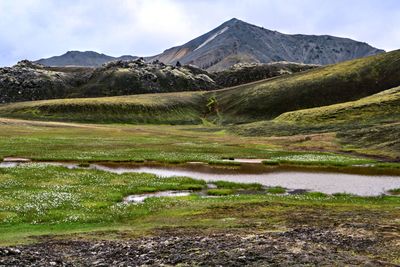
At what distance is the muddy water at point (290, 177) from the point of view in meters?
44.7

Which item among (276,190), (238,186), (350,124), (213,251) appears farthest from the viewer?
(350,124)

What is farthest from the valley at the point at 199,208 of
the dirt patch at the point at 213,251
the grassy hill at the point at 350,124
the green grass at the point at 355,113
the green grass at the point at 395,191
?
the green grass at the point at 355,113

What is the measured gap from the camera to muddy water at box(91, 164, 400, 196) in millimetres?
44656

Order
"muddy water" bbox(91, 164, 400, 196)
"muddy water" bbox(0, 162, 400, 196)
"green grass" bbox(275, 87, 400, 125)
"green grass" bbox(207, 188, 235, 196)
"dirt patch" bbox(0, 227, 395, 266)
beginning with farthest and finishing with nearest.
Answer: "green grass" bbox(275, 87, 400, 125)
"muddy water" bbox(0, 162, 400, 196)
"muddy water" bbox(91, 164, 400, 196)
"green grass" bbox(207, 188, 235, 196)
"dirt patch" bbox(0, 227, 395, 266)

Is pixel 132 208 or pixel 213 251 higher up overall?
pixel 213 251

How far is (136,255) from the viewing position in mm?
16562

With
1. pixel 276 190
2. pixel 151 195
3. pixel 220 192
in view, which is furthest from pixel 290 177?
pixel 151 195

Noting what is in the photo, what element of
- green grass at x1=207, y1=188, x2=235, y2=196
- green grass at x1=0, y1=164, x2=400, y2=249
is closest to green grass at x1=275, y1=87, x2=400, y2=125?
green grass at x1=207, y1=188, x2=235, y2=196

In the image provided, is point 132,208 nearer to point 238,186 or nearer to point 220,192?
point 220,192

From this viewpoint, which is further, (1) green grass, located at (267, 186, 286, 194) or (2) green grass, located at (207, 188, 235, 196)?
(1) green grass, located at (267, 186, 286, 194)

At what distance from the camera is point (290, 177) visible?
172 feet

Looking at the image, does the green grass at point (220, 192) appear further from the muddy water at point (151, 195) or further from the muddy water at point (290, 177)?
the muddy water at point (290, 177)

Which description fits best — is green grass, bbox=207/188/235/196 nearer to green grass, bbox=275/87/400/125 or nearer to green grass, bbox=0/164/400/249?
green grass, bbox=0/164/400/249

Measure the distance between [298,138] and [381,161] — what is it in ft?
122
